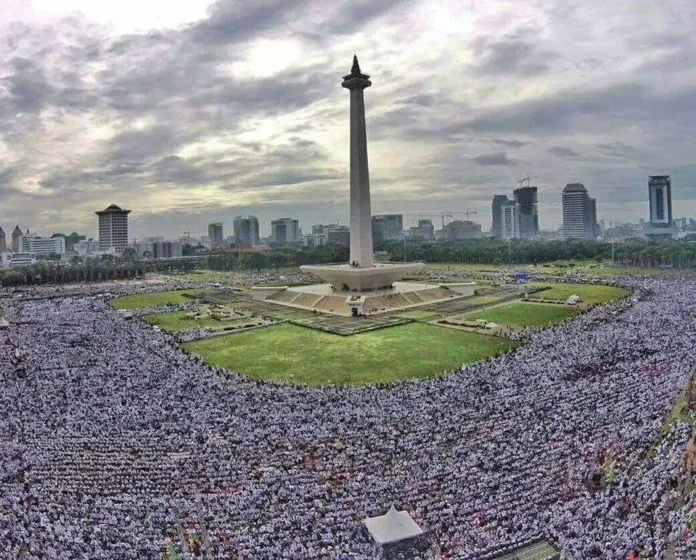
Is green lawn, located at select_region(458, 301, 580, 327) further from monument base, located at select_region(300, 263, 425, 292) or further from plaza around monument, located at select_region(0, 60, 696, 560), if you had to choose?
monument base, located at select_region(300, 263, 425, 292)

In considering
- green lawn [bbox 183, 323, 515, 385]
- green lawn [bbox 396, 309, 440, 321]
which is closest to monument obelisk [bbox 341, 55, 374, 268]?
green lawn [bbox 396, 309, 440, 321]

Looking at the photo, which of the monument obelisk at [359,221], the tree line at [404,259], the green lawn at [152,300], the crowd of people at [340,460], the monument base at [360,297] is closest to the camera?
the crowd of people at [340,460]

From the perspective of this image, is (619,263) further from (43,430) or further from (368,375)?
(43,430)

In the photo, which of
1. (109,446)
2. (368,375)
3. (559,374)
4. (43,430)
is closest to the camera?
(109,446)

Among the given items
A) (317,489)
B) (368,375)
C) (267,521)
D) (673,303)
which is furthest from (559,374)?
(673,303)

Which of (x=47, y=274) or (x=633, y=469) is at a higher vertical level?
(x=47, y=274)

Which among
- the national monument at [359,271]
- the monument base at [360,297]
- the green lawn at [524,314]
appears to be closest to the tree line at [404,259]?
the monument base at [360,297]

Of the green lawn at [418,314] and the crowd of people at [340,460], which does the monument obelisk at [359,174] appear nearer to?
the green lawn at [418,314]
